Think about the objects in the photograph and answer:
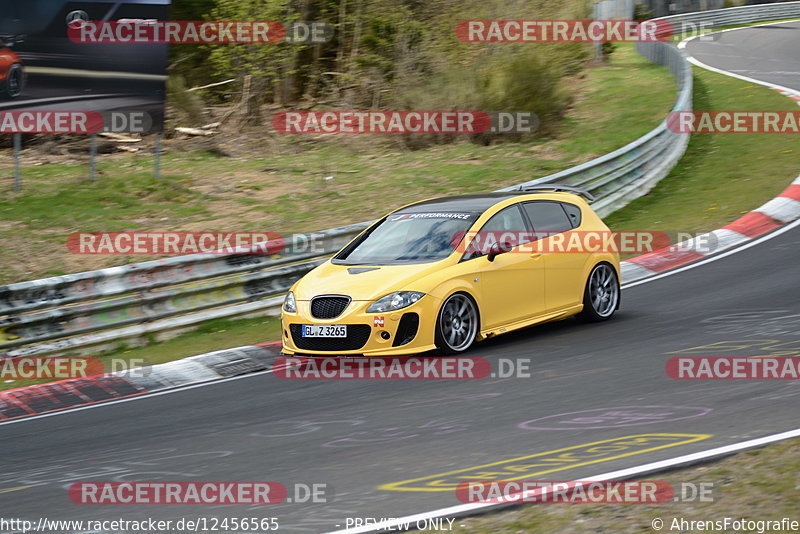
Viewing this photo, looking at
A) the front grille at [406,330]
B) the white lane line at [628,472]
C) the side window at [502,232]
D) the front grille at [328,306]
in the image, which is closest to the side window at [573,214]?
the side window at [502,232]

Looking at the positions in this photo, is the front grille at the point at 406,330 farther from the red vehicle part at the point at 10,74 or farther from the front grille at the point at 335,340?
the red vehicle part at the point at 10,74

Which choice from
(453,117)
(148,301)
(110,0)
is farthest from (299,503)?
(453,117)

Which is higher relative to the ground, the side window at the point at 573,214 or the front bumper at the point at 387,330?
the side window at the point at 573,214

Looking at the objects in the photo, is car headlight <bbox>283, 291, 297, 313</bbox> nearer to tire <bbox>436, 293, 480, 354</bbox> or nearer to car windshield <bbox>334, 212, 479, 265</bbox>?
car windshield <bbox>334, 212, 479, 265</bbox>

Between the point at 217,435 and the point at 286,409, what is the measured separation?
81 cm

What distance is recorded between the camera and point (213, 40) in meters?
25.4

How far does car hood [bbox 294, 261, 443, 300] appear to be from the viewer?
9.44 meters

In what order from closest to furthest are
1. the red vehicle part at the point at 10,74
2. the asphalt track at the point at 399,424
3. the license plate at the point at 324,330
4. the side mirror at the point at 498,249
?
the asphalt track at the point at 399,424 < the license plate at the point at 324,330 < the side mirror at the point at 498,249 < the red vehicle part at the point at 10,74

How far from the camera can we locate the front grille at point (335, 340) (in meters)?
9.34

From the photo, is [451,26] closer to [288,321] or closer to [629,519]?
[288,321]

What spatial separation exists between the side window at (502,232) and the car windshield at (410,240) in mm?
162

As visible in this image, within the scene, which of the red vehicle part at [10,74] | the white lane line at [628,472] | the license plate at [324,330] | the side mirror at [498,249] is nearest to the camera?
the white lane line at [628,472]

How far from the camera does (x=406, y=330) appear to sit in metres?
9.32

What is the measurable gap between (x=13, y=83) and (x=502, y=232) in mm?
8479
